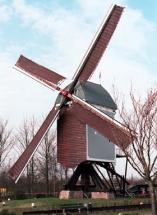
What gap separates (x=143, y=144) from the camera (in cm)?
1497

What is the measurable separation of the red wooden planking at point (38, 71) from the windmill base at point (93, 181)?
684cm

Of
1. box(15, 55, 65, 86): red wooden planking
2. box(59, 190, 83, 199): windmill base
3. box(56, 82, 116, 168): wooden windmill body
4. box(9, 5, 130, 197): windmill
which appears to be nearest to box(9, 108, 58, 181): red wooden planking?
box(9, 5, 130, 197): windmill

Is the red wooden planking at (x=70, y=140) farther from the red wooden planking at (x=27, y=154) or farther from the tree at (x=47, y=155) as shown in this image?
the tree at (x=47, y=155)

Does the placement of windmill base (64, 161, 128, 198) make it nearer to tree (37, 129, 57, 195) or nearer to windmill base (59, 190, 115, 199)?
windmill base (59, 190, 115, 199)

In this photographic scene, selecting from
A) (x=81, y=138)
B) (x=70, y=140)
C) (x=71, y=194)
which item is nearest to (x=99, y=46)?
(x=81, y=138)

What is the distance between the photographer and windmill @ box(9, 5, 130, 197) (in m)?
35.1

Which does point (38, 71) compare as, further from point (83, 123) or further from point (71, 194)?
point (71, 194)

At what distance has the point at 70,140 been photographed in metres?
35.8

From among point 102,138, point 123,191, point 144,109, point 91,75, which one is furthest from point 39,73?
point 144,109

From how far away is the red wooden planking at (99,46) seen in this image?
119 feet

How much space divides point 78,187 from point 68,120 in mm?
5303

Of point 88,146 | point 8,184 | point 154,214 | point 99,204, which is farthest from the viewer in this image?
point 8,184

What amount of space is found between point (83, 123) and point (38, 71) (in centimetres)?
584

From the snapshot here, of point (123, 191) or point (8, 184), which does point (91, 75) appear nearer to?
point (123, 191)
